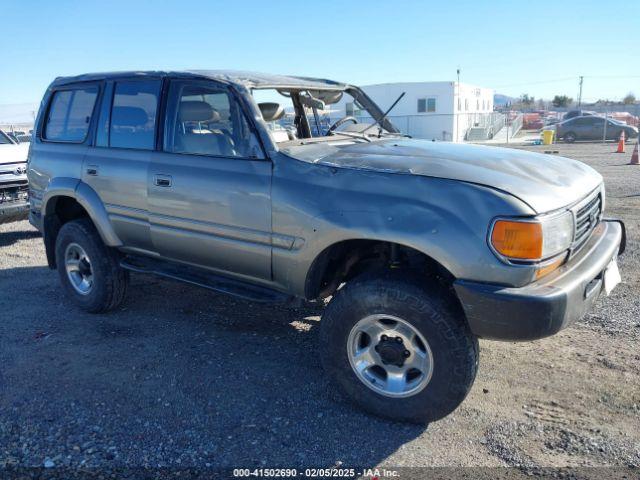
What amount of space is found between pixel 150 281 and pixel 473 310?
4.04 meters

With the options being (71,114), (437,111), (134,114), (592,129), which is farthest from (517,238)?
(437,111)

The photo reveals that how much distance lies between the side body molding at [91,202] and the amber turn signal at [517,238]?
3069 millimetres

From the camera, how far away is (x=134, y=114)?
14.1 ft

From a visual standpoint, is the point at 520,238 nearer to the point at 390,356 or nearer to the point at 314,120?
the point at 390,356

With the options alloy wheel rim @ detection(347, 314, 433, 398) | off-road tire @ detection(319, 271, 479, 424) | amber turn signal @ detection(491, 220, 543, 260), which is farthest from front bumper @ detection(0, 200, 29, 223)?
amber turn signal @ detection(491, 220, 543, 260)

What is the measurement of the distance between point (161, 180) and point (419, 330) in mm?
2142

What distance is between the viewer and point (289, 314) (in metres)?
4.79

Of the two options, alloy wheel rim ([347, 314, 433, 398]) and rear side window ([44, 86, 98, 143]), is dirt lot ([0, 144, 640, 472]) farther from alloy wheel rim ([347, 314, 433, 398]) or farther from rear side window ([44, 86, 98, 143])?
rear side window ([44, 86, 98, 143])

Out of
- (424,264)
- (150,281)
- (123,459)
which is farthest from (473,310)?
(150,281)

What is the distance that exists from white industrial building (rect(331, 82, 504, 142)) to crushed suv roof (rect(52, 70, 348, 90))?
27553 mm

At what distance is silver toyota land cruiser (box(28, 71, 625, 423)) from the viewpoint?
9.02 ft

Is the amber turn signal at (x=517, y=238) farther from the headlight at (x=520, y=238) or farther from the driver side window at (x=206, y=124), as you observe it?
the driver side window at (x=206, y=124)

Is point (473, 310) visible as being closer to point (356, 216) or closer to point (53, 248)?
point (356, 216)

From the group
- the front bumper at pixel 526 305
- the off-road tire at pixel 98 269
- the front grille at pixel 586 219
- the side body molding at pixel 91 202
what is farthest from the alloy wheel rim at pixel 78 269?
the front grille at pixel 586 219
